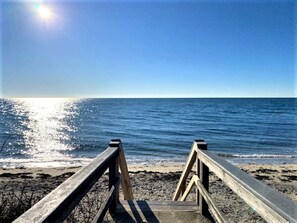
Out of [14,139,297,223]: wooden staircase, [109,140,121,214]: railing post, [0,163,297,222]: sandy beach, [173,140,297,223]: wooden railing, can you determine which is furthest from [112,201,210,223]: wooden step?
[0,163,297,222]: sandy beach

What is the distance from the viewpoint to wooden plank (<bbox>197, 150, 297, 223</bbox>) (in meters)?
1.12

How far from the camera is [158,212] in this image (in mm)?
3582

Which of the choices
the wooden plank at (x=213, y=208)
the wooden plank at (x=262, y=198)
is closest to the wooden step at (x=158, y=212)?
the wooden plank at (x=213, y=208)

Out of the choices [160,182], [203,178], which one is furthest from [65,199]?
[160,182]

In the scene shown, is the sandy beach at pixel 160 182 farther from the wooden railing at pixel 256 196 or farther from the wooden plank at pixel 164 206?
the wooden railing at pixel 256 196

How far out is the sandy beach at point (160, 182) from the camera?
333 inches

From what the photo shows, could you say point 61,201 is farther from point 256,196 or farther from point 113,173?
point 113,173

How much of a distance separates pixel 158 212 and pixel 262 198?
2.51 metres

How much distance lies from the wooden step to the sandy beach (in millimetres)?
4023

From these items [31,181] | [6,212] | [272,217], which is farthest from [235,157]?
[272,217]

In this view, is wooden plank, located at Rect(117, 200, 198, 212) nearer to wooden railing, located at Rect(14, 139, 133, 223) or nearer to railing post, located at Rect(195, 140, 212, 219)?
railing post, located at Rect(195, 140, 212, 219)

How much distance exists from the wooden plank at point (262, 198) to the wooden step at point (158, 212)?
155 cm

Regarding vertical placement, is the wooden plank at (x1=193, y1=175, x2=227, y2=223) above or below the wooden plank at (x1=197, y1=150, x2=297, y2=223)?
below

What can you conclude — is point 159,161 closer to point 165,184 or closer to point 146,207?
point 165,184
